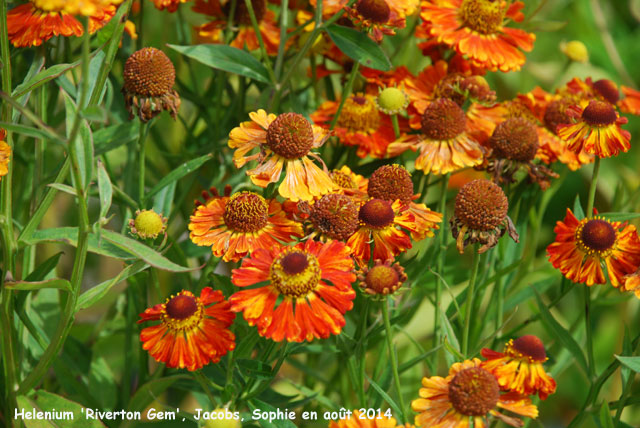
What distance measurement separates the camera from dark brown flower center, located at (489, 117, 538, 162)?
3.25ft

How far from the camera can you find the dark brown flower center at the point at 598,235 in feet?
2.99

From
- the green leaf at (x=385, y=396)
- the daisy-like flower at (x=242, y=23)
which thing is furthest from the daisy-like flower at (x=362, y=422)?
the daisy-like flower at (x=242, y=23)

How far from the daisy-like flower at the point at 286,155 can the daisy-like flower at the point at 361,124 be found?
0.14 meters

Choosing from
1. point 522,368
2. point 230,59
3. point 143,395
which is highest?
point 230,59

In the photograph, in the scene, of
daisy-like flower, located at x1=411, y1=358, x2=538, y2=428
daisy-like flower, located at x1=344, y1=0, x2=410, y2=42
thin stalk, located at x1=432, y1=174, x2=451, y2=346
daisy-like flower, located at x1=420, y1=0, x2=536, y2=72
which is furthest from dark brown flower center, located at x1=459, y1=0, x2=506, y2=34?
daisy-like flower, located at x1=411, y1=358, x2=538, y2=428

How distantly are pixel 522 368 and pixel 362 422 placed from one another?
0.22 metres

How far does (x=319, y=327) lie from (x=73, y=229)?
32 centimetres

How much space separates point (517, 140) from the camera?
0.99 m

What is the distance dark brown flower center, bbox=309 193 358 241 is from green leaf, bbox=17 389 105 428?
327mm

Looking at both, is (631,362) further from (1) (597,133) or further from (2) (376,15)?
(2) (376,15)

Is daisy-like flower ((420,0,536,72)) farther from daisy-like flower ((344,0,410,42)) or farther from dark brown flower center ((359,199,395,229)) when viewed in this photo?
dark brown flower center ((359,199,395,229))

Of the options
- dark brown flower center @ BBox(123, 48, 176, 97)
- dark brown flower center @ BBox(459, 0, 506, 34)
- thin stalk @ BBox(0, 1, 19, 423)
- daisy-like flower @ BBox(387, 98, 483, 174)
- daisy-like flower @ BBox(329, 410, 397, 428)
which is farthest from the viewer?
dark brown flower center @ BBox(459, 0, 506, 34)

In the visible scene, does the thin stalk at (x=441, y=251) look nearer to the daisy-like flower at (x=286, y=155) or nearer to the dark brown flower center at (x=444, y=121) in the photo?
the dark brown flower center at (x=444, y=121)

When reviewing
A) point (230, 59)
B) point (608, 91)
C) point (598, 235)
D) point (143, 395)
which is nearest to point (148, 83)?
point (230, 59)
